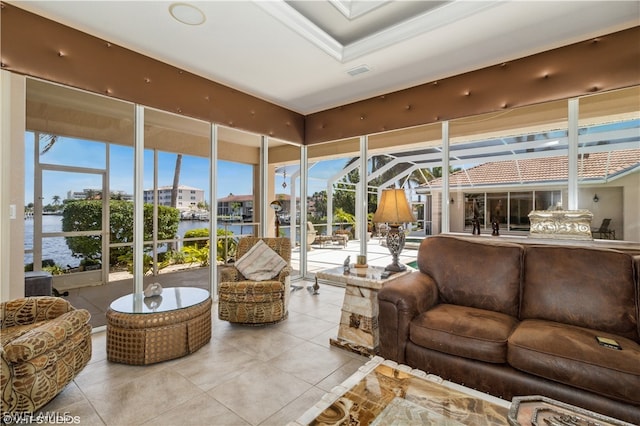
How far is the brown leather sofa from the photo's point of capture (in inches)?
65.7

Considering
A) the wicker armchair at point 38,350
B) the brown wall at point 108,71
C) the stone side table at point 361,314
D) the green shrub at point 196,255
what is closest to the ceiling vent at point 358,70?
the brown wall at point 108,71

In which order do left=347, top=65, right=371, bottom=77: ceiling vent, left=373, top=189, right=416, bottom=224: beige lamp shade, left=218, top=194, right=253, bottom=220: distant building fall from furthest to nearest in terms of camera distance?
left=218, top=194, right=253, bottom=220: distant building < left=347, top=65, right=371, bottom=77: ceiling vent < left=373, top=189, right=416, bottom=224: beige lamp shade

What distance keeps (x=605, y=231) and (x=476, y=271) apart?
182 centimetres

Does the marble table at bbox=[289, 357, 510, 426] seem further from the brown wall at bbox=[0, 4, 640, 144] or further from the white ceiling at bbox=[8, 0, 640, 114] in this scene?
the brown wall at bbox=[0, 4, 640, 144]

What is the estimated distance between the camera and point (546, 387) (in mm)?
1767

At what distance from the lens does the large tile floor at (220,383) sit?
187 cm

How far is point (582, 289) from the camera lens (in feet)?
7.09

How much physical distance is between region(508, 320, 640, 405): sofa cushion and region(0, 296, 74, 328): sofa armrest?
3137 mm

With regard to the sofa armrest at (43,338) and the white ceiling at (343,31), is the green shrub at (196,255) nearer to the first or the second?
the white ceiling at (343,31)

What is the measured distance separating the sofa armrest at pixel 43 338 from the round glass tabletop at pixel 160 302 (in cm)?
41

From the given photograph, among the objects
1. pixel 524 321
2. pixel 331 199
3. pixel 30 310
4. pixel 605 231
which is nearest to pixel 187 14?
pixel 30 310

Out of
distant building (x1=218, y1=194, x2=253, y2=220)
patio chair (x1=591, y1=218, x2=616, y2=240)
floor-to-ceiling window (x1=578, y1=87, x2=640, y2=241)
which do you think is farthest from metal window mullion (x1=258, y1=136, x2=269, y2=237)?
patio chair (x1=591, y1=218, x2=616, y2=240)

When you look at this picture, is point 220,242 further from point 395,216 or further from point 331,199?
point 395,216

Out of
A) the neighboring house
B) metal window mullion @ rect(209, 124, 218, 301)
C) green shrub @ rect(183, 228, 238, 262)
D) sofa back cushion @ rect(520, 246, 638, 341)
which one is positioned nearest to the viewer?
sofa back cushion @ rect(520, 246, 638, 341)
